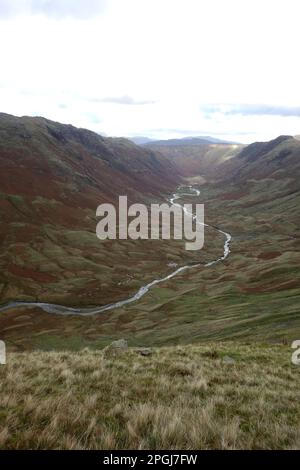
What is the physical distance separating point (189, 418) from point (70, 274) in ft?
487

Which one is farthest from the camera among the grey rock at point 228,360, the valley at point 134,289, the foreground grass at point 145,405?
the valley at point 134,289

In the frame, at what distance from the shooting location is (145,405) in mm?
10414

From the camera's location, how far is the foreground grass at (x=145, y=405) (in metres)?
8.42

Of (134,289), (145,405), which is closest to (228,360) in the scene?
(145,405)

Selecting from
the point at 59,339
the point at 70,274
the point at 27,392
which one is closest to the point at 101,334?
the point at 59,339

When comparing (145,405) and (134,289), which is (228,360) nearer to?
(145,405)

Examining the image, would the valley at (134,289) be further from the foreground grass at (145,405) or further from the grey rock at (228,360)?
the foreground grass at (145,405)

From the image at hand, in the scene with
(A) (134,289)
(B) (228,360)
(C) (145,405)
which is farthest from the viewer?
(A) (134,289)

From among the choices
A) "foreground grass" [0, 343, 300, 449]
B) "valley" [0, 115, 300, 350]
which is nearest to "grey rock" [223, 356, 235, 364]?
"foreground grass" [0, 343, 300, 449]

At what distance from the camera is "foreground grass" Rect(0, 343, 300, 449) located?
8.42m

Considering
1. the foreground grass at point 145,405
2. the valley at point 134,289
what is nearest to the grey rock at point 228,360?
the foreground grass at point 145,405

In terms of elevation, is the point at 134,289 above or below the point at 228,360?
above

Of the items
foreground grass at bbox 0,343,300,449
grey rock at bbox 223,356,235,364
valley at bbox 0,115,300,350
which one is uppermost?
valley at bbox 0,115,300,350

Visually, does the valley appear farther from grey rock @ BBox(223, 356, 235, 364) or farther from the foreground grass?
the foreground grass
